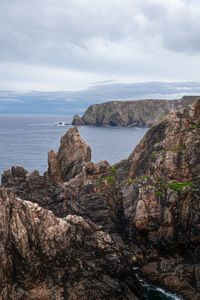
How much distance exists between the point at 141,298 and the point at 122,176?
74.4ft

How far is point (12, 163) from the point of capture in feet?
314

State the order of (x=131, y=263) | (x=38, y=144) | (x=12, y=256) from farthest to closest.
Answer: (x=38, y=144) → (x=131, y=263) → (x=12, y=256)

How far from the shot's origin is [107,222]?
138 ft

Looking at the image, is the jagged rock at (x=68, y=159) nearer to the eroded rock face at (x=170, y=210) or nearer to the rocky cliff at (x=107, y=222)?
the rocky cliff at (x=107, y=222)

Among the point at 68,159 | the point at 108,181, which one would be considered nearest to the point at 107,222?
the point at 108,181

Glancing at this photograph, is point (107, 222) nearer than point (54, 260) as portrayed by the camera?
No

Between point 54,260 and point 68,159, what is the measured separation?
3074 centimetres

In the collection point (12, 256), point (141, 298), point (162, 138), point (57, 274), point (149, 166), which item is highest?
point (162, 138)

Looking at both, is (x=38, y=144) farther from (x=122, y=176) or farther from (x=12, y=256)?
(x=12, y=256)

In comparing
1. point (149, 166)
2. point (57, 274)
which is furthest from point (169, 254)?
point (57, 274)

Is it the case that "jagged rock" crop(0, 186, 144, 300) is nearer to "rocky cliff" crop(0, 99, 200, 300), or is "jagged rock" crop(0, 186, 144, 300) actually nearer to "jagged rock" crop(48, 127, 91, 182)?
"rocky cliff" crop(0, 99, 200, 300)

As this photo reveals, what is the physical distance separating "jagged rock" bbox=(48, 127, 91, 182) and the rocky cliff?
0.67ft

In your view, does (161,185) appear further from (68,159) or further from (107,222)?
(68,159)

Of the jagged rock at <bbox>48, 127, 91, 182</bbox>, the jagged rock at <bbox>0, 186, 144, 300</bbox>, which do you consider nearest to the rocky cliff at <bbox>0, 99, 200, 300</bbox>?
the jagged rock at <bbox>0, 186, 144, 300</bbox>
